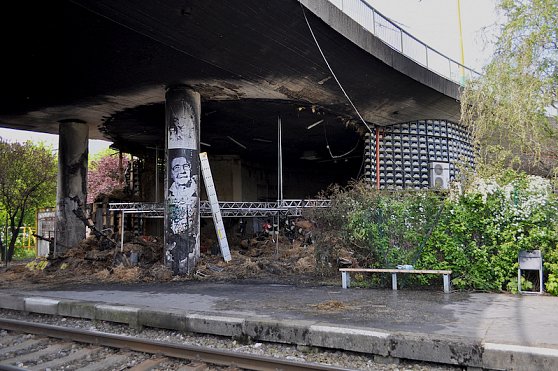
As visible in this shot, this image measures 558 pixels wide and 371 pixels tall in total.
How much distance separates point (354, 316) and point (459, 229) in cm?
341

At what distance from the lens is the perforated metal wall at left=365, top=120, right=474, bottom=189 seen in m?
17.6

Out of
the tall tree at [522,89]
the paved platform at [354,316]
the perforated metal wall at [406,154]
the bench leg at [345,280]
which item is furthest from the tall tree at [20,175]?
the tall tree at [522,89]

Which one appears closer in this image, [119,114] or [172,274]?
[172,274]

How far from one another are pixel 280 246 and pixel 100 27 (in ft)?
32.9

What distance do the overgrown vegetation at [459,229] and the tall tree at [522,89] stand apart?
792 mm

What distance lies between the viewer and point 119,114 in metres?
16.5

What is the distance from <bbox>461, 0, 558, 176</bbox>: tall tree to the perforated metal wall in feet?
26.1

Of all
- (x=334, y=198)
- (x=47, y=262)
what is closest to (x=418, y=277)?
(x=334, y=198)

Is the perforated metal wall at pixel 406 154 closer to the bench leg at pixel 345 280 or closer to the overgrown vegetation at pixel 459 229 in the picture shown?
the overgrown vegetation at pixel 459 229

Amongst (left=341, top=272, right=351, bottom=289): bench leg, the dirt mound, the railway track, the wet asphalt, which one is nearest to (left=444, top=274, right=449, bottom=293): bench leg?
the wet asphalt

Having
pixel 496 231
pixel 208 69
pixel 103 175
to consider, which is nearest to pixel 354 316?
pixel 496 231

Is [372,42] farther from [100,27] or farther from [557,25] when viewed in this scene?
[100,27]

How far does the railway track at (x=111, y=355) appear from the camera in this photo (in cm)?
541

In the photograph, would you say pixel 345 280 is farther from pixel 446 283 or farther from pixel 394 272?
pixel 446 283
